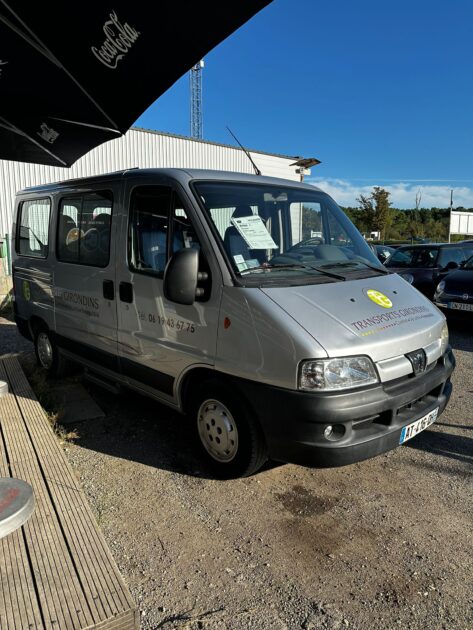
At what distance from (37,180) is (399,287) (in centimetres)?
1463

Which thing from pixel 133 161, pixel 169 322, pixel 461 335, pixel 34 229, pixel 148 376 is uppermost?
pixel 133 161

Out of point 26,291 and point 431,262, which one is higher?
point 431,262

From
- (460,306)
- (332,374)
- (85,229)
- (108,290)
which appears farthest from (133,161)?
(332,374)

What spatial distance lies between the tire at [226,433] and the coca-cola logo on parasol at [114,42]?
86.0 inches

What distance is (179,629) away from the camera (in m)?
2.05

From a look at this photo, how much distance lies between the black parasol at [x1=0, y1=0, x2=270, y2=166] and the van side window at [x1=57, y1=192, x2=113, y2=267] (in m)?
0.74

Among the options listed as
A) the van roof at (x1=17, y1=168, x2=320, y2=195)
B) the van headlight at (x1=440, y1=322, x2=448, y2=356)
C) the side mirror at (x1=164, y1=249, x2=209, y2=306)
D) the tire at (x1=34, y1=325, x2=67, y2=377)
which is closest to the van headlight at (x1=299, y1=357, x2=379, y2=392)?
the side mirror at (x1=164, y1=249, x2=209, y2=306)

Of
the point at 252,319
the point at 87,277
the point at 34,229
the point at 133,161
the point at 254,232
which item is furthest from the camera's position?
the point at 133,161

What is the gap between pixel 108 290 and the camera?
159 inches

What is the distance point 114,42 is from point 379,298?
2366 millimetres

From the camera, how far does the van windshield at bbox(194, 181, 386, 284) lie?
321 centimetres

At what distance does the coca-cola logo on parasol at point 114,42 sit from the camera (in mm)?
2625

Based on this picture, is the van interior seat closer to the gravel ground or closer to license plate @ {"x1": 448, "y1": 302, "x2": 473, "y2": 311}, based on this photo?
the gravel ground

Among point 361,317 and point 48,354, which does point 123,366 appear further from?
point 361,317
